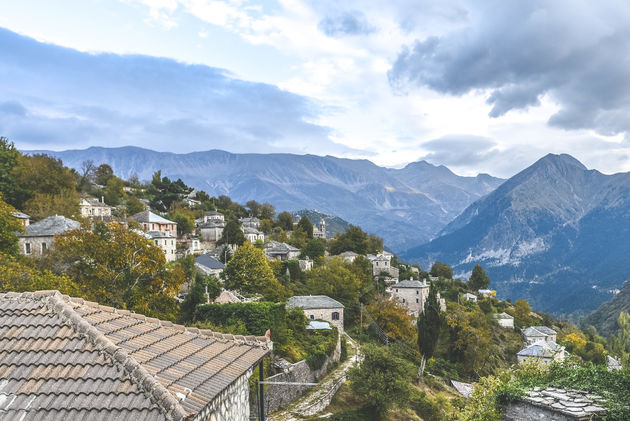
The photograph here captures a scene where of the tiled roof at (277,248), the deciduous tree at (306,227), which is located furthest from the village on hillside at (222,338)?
the deciduous tree at (306,227)

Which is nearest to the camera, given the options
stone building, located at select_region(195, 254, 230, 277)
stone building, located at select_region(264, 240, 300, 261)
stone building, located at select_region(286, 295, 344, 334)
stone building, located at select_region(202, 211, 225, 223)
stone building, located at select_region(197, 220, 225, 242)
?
stone building, located at select_region(286, 295, 344, 334)

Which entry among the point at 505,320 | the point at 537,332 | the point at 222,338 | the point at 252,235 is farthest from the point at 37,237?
the point at 505,320

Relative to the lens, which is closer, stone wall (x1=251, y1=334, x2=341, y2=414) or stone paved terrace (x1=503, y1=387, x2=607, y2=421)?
stone paved terrace (x1=503, y1=387, x2=607, y2=421)

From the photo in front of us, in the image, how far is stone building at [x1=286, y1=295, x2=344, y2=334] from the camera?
39125 mm

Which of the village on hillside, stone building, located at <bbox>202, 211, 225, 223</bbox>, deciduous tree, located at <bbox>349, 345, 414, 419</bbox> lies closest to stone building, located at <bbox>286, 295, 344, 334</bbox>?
the village on hillside

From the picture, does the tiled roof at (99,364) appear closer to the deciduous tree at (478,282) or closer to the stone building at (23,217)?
the stone building at (23,217)

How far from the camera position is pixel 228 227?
6481cm

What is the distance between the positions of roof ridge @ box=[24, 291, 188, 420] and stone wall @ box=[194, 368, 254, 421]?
83cm

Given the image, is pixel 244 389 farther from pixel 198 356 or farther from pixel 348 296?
pixel 348 296

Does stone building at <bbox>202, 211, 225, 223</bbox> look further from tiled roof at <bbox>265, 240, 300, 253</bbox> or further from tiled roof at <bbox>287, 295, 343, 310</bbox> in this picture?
tiled roof at <bbox>287, 295, 343, 310</bbox>

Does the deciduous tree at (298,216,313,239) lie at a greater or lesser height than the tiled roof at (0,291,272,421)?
lesser

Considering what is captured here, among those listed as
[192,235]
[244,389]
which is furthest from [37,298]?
[192,235]

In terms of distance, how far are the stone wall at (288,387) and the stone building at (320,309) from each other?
387 inches

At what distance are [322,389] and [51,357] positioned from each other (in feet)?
77.5
